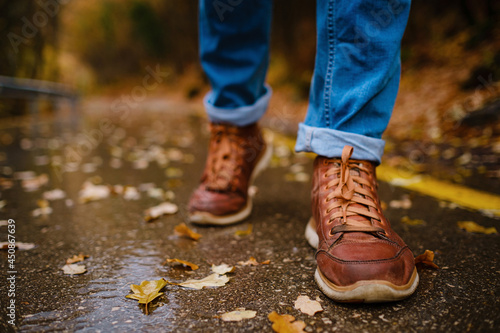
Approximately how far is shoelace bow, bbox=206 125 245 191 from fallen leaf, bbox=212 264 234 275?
0.47m

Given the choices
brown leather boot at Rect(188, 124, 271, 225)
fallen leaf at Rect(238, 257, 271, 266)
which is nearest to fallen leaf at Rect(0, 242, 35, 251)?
brown leather boot at Rect(188, 124, 271, 225)

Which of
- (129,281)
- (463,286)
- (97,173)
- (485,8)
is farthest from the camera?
(485,8)

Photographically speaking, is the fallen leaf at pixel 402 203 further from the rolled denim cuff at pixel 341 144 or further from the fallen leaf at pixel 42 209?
the fallen leaf at pixel 42 209

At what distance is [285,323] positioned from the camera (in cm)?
93

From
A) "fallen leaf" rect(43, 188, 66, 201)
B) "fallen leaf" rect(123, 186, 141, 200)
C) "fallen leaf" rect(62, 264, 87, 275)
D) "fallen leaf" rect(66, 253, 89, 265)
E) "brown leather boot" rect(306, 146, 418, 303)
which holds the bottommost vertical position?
"fallen leaf" rect(43, 188, 66, 201)

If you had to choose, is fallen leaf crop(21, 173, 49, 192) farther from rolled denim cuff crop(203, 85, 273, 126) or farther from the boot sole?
the boot sole

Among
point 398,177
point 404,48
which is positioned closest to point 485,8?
point 404,48

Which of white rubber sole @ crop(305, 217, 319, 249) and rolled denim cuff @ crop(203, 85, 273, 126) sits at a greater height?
rolled denim cuff @ crop(203, 85, 273, 126)

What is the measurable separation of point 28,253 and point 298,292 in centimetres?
108

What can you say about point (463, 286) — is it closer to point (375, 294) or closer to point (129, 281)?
point (375, 294)

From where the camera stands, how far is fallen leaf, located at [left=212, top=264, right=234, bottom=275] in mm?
1241

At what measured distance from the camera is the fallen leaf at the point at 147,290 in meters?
1.07

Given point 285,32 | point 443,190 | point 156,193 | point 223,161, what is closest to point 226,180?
point 223,161

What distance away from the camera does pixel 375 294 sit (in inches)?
38.8
